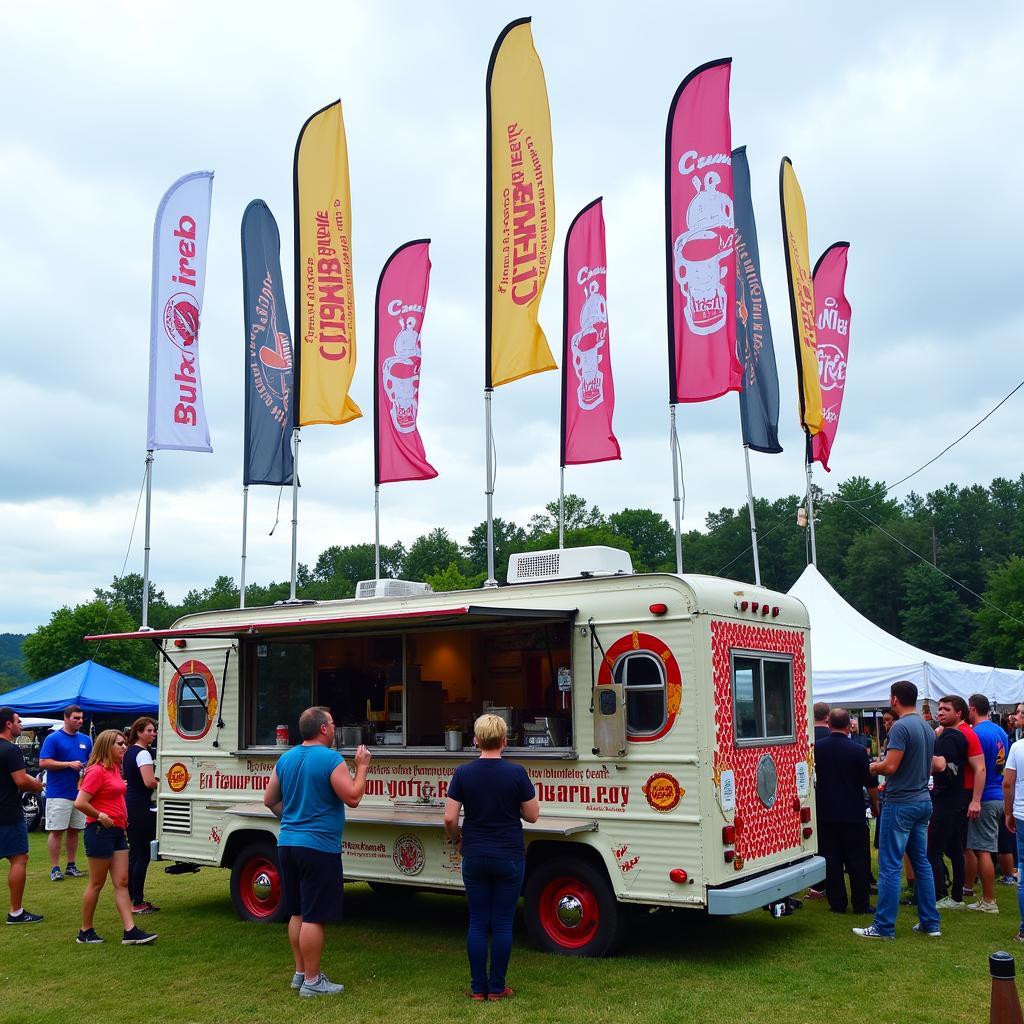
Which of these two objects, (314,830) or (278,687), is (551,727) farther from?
(278,687)

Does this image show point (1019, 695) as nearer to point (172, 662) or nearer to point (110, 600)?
point (172, 662)

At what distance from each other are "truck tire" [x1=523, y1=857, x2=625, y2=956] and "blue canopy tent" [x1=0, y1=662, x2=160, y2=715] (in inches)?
538

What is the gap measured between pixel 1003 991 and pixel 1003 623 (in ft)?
177

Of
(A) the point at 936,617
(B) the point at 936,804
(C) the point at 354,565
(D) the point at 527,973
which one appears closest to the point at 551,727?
(D) the point at 527,973

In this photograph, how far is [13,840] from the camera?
851 centimetres

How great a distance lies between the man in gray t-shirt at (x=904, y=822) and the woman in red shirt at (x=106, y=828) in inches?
220

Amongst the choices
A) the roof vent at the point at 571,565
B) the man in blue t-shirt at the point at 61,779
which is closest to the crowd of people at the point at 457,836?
the roof vent at the point at 571,565

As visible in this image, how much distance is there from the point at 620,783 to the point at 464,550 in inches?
2917

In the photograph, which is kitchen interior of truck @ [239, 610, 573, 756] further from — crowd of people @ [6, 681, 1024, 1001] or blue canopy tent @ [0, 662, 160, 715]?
blue canopy tent @ [0, 662, 160, 715]

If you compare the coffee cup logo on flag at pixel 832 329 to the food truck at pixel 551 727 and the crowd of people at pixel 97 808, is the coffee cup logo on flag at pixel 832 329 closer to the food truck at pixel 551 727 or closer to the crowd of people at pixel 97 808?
the food truck at pixel 551 727

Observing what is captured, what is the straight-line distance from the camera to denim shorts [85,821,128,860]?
7648 mm

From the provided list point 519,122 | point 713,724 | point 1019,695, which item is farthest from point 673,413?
point 1019,695

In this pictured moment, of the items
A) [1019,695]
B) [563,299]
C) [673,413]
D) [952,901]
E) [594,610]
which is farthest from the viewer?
[1019,695]

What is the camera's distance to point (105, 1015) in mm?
6277
